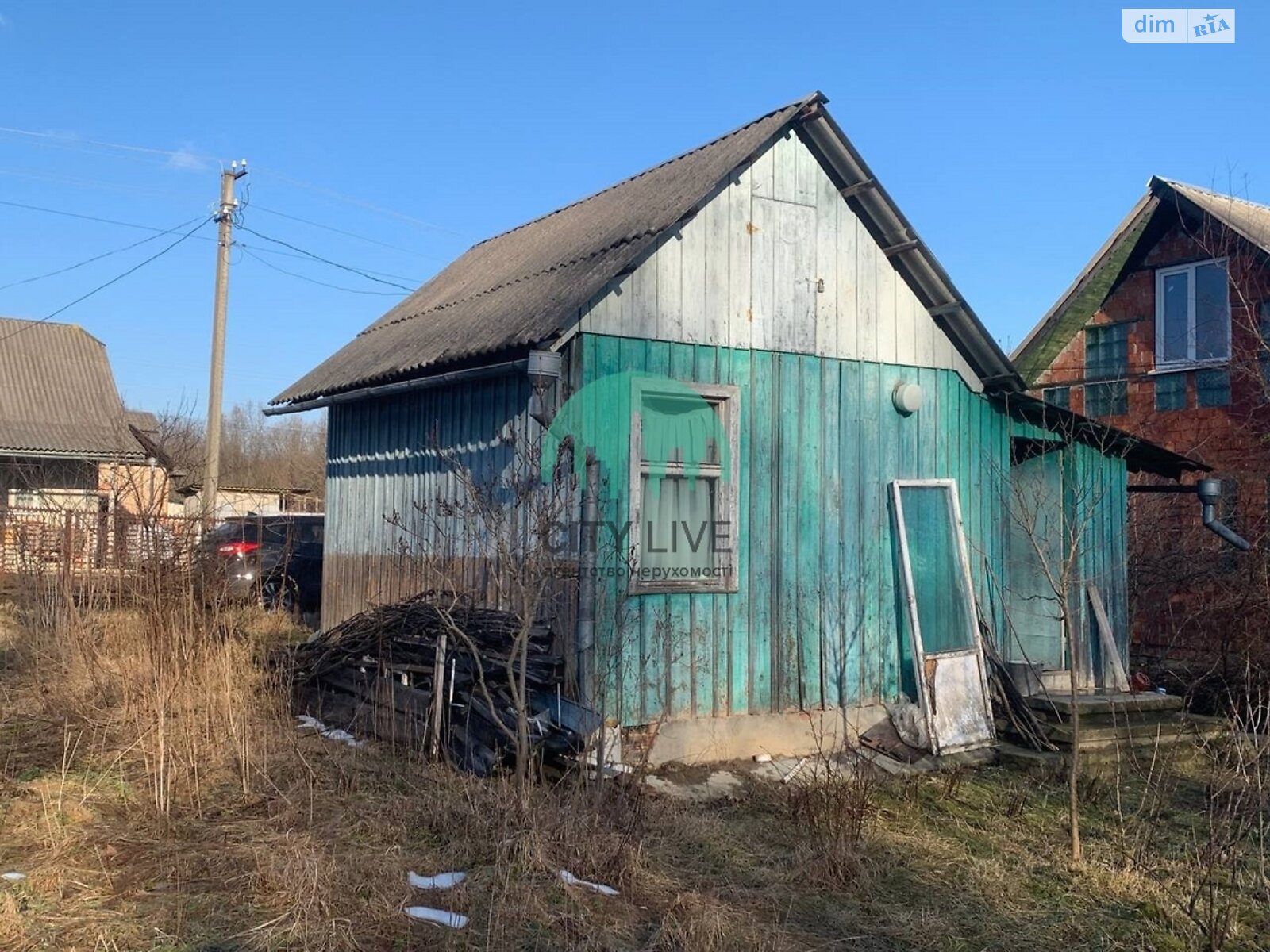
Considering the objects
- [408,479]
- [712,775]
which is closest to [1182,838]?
[712,775]

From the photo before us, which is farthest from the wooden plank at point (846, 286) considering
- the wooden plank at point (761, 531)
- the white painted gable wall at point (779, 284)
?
the wooden plank at point (761, 531)

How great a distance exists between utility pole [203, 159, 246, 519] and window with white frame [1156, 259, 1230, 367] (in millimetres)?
15116

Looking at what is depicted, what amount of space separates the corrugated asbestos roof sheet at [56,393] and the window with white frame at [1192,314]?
19.5m

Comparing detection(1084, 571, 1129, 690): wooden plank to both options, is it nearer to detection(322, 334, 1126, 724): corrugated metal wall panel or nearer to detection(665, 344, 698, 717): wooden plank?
detection(322, 334, 1126, 724): corrugated metal wall panel

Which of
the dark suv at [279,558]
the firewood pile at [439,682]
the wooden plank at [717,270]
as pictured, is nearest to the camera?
the firewood pile at [439,682]

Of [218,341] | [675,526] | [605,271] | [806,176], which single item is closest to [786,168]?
[806,176]

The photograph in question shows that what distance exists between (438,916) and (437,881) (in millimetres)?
418

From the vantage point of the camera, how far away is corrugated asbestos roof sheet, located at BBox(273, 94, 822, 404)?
809cm

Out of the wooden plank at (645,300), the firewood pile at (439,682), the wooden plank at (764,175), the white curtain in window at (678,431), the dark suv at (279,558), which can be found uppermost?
the wooden plank at (764,175)

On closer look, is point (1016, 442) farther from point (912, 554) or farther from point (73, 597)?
point (73, 597)

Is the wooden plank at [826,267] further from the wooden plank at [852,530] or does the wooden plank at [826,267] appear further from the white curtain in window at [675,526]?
the white curtain in window at [675,526]

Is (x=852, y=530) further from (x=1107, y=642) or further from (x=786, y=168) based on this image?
(x=1107, y=642)

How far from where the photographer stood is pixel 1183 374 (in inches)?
596

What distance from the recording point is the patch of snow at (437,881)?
16.8 ft
